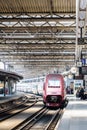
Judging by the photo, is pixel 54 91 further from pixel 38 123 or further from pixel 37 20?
pixel 38 123

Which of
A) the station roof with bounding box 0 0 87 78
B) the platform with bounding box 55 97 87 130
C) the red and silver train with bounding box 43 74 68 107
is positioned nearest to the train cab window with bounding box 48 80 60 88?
the red and silver train with bounding box 43 74 68 107

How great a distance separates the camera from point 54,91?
1260 inches

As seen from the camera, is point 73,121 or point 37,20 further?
point 37,20

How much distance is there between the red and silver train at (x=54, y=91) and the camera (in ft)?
104

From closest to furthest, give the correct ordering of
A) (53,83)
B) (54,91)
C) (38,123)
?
1. (38,123)
2. (54,91)
3. (53,83)

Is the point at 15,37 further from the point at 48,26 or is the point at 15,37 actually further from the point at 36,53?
the point at 36,53

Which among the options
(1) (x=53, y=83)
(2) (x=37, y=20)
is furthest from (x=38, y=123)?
(1) (x=53, y=83)

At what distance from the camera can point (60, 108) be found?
112 feet

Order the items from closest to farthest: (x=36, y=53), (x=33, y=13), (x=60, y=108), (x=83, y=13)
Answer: (x=83, y=13), (x=33, y=13), (x=60, y=108), (x=36, y=53)

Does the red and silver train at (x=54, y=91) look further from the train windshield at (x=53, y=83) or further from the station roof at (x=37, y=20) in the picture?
the station roof at (x=37, y=20)

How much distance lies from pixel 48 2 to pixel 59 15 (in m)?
2.99

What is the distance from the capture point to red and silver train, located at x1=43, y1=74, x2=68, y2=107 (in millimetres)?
31734

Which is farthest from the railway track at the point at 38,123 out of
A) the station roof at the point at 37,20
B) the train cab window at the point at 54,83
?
the train cab window at the point at 54,83

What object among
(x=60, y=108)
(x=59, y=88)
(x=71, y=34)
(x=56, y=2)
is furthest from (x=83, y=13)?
(x=60, y=108)
